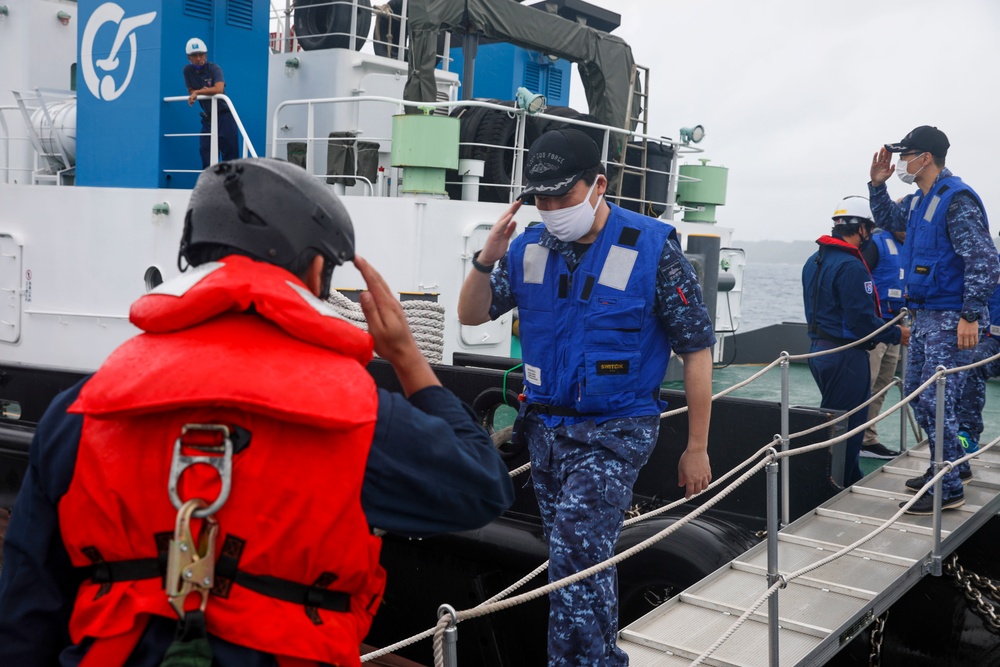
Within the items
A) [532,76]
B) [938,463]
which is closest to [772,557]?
[938,463]

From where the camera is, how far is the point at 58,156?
9.73m

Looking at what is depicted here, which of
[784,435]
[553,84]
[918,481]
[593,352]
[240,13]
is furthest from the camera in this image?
[553,84]

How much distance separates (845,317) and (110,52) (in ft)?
21.8

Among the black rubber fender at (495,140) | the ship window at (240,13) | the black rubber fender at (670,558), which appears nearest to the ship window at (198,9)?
the ship window at (240,13)

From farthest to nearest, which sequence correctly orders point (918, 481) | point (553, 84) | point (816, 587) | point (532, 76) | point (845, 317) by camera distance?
1. point (553, 84)
2. point (532, 76)
3. point (845, 317)
4. point (918, 481)
5. point (816, 587)

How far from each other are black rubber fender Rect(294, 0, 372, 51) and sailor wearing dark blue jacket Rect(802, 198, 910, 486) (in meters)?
5.54

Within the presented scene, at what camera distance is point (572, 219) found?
302 cm

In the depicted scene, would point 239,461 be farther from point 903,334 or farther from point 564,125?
point 564,125

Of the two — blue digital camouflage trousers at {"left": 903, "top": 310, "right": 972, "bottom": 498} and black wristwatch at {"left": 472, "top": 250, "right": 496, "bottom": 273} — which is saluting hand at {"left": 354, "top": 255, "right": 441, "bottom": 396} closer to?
black wristwatch at {"left": 472, "top": 250, "right": 496, "bottom": 273}

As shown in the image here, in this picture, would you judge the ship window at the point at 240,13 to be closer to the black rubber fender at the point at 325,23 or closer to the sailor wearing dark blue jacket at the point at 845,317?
the black rubber fender at the point at 325,23

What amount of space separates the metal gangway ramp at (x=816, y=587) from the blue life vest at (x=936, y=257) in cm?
106

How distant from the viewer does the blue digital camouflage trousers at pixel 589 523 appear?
9.18 feet

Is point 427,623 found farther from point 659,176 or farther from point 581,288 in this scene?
point 659,176

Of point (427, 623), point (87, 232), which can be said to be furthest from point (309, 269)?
point (87, 232)
